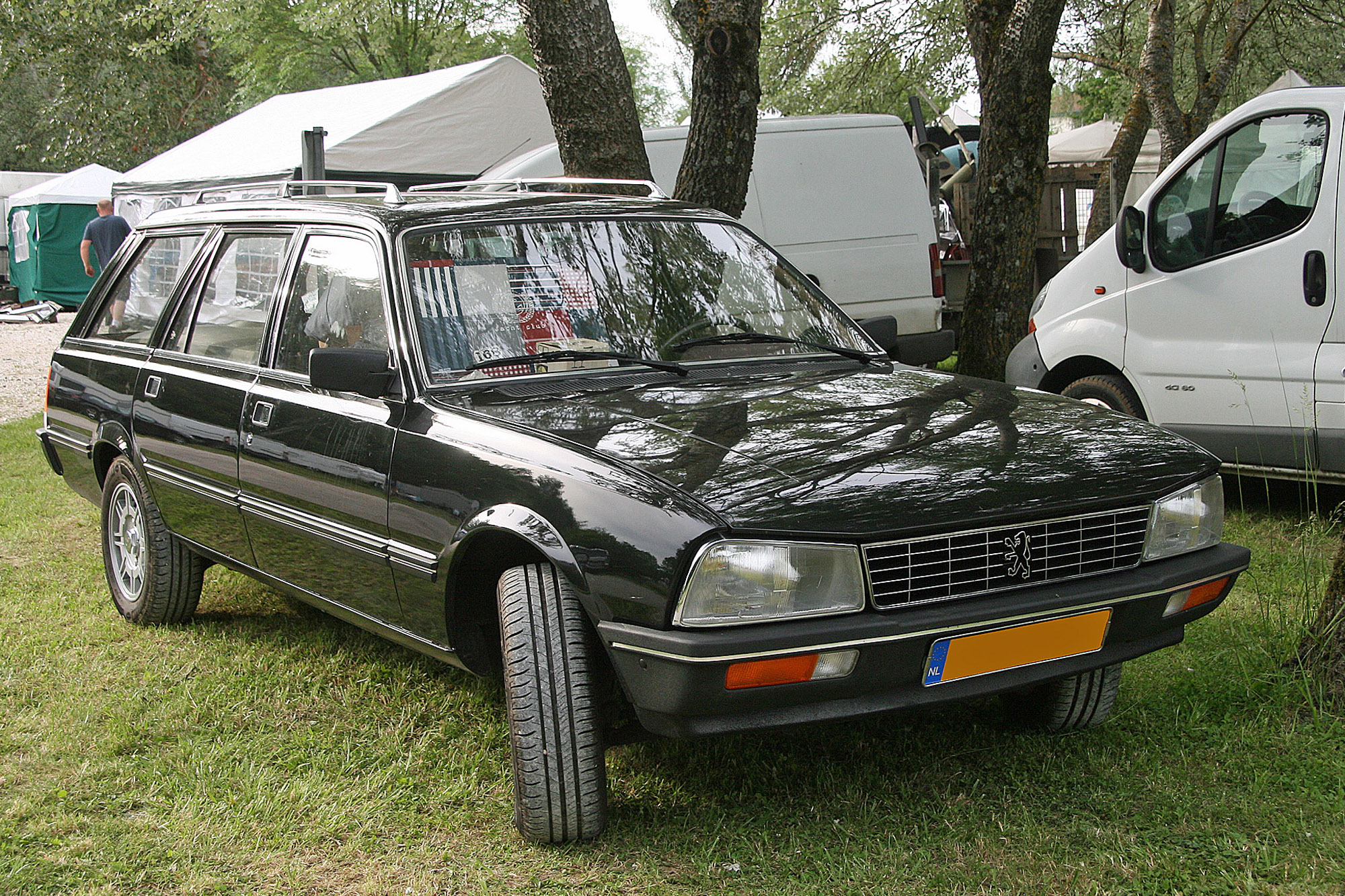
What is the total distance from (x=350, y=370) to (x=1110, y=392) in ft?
14.5

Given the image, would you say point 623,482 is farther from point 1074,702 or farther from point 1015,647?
point 1074,702

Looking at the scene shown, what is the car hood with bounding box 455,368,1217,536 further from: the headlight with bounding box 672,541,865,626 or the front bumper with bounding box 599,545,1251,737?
the front bumper with bounding box 599,545,1251,737

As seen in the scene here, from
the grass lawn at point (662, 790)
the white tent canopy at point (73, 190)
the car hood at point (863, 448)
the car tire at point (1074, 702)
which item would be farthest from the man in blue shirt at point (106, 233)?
the car tire at point (1074, 702)

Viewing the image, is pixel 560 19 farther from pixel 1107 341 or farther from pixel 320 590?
pixel 320 590

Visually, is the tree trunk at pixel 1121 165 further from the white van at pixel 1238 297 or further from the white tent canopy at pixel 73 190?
the white tent canopy at pixel 73 190

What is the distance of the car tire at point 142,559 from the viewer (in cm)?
469

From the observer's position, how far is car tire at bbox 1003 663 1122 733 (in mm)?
3490

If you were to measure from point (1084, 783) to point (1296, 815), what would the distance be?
50cm

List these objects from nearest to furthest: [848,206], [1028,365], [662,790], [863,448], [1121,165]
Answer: [863,448]
[662,790]
[1028,365]
[848,206]
[1121,165]

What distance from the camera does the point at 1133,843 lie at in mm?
2900

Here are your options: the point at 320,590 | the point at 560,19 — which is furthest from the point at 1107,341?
the point at 320,590

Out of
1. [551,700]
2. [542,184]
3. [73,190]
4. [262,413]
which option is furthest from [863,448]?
[73,190]

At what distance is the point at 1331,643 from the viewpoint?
11.6 ft

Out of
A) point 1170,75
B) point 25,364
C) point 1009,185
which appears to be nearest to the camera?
point 1009,185
